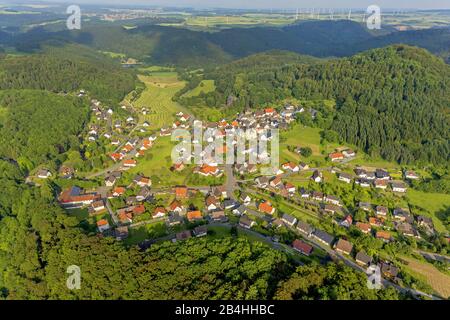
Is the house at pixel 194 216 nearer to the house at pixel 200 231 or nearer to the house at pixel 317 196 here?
the house at pixel 200 231

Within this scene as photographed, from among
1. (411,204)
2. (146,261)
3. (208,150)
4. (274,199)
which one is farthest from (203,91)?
(146,261)

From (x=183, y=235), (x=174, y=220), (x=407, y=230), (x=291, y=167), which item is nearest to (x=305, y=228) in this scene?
(x=407, y=230)

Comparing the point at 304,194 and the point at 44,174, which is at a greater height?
→ the point at 44,174

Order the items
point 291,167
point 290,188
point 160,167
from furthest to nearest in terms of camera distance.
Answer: point 160,167
point 291,167
point 290,188

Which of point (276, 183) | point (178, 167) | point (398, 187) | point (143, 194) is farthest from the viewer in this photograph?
point (178, 167)

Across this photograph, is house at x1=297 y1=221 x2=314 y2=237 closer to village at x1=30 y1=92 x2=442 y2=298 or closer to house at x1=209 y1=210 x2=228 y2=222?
village at x1=30 y1=92 x2=442 y2=298

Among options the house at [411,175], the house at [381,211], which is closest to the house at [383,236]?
the house at [381,211]

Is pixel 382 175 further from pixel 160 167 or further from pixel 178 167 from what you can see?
pixel 160 167
